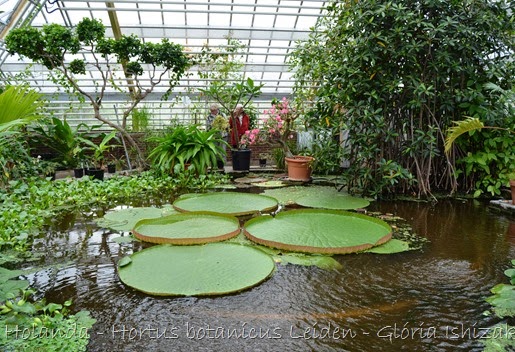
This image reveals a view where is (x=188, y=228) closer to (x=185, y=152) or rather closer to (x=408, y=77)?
(x=185, y=152)

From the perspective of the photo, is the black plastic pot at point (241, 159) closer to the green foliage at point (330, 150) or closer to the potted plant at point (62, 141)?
the green foliage at point (330, 150)

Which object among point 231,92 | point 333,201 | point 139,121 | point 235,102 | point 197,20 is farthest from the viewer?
point 197,20

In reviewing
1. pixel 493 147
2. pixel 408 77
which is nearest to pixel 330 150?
pixel 408 77

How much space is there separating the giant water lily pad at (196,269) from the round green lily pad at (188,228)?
101 millimetres

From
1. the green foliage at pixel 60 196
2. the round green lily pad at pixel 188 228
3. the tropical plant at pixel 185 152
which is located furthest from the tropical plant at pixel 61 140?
the round green lily pad at pixel 188 228

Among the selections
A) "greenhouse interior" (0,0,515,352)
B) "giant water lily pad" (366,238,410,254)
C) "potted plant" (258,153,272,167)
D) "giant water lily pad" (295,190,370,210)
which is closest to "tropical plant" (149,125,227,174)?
"greenhouse interior" (0,0,515,352)

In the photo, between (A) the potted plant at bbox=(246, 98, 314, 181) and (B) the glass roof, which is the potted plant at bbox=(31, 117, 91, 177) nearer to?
(B) the glass roof

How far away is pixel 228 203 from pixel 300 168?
226 centimetres

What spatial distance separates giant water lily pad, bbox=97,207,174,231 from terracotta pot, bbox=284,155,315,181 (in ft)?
8.82

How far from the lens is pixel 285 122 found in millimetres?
6953

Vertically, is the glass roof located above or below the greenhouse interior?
above

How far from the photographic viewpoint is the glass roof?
8.85 metres

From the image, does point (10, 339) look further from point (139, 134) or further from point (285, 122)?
point (139, 134)

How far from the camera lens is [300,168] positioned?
652cm
